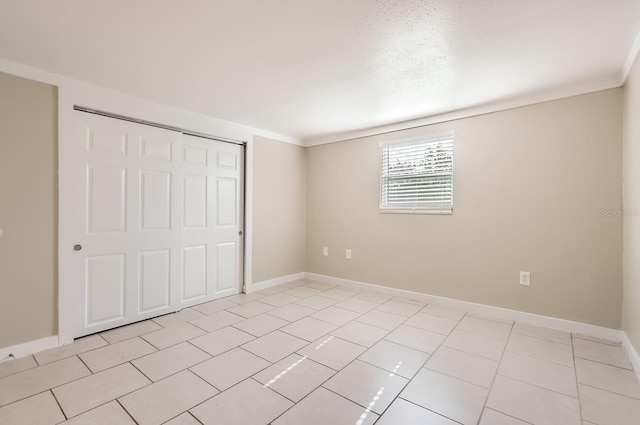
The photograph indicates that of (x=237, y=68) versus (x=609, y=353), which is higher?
(x=237, y=68)

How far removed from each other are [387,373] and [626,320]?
2.07 metres

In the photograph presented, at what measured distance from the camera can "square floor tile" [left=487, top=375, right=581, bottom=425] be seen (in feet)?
5.38

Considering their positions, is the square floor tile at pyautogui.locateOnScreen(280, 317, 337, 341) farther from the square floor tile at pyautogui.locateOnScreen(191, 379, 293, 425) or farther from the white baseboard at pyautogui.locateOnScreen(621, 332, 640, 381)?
the white baseboard at pyautogui.locateOnScreen(621, 332, 640, 381)

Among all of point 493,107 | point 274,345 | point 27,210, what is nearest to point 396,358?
point 274,345

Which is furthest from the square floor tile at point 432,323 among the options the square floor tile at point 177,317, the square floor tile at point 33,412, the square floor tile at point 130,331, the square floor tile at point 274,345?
the square floor tile at point 33,412

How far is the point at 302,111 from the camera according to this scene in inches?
134

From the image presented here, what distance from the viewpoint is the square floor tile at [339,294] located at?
12.9 ft

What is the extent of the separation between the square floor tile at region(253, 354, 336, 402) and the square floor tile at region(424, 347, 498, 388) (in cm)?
81

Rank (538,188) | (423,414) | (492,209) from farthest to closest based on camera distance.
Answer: (492,209), (538,188), (423,414)

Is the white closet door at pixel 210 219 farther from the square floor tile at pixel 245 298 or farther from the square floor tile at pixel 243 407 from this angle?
the square floor tile at pixel 243 407

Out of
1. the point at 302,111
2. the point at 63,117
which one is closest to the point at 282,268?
the point at 302,111

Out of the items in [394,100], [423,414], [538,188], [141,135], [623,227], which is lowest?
[423,414]

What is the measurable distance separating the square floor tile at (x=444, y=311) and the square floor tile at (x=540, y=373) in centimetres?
86

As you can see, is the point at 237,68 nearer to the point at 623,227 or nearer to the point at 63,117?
the point at 63,117
